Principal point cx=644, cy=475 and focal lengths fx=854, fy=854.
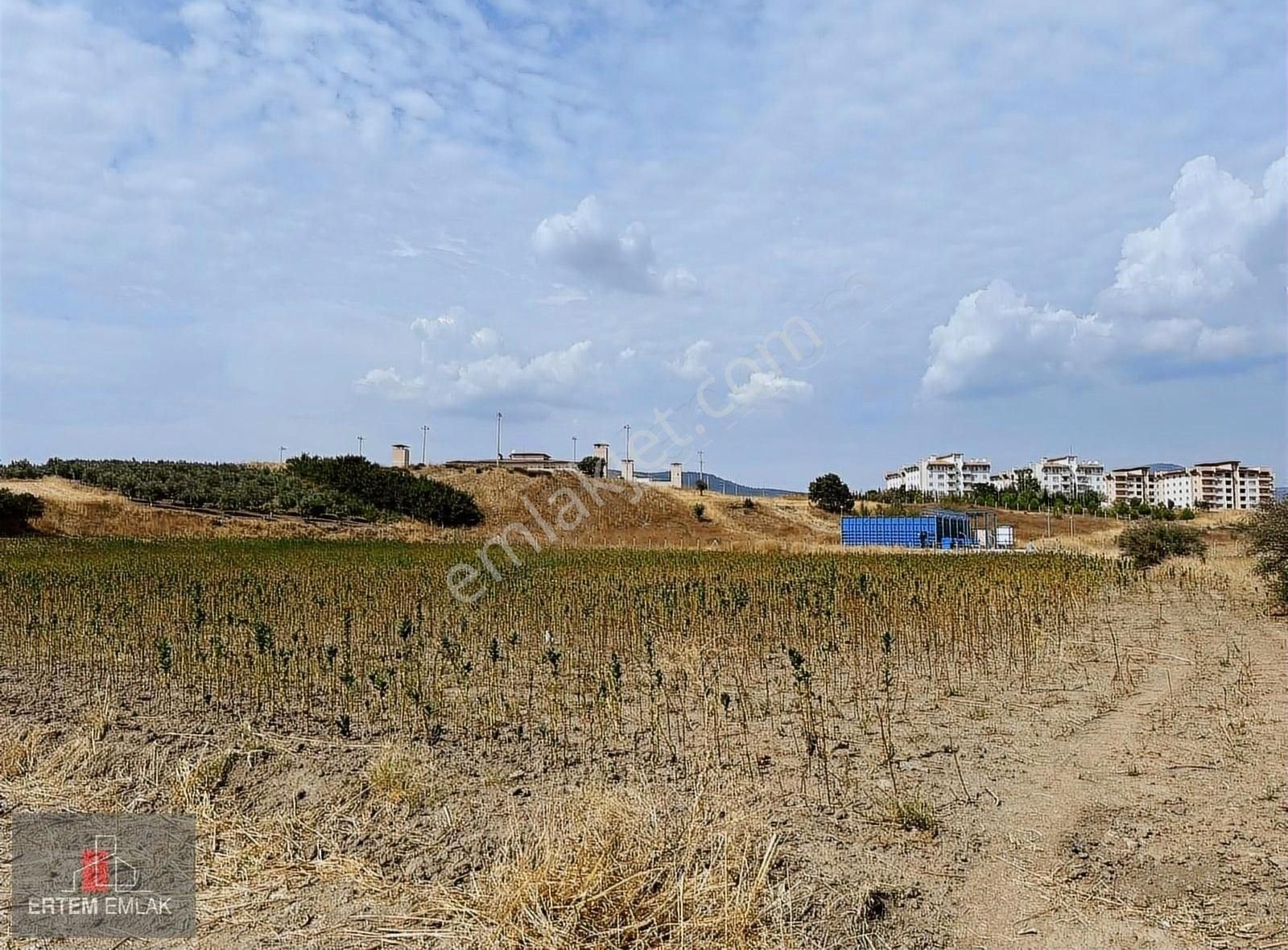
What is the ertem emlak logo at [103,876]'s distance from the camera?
3617 mm

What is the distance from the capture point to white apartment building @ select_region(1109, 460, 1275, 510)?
112 m

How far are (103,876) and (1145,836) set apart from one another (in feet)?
16.6

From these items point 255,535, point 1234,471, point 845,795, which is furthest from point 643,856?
point 1234,471

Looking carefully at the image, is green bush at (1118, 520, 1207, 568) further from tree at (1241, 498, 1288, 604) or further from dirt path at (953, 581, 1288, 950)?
dirt path at (953, 581, 1288, 950)

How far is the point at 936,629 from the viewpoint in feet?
35.8

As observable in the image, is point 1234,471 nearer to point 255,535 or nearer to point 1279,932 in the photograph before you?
point 255,535

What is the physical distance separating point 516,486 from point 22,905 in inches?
2003

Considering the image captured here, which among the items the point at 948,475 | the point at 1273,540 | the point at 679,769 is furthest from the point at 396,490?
the point at 948,475

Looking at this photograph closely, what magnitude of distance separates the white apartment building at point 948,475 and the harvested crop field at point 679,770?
105211 millimetres

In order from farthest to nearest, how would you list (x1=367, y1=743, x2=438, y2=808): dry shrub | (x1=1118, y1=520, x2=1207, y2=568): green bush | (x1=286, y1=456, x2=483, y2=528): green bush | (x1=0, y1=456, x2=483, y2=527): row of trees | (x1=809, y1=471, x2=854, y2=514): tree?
1. (x1=809, y1=471, x2=854, y2=514): tree
2. (x1=286, y1=456, x2=483, y2=528): green bush
3. (x1=0, y1=456, x2=483, y2=527): row of trees
4. (x1=1118, y1=520, x2=1207, y2=568): green bush
5. (x1=367, y1=743, x2=438, y2=808): dry shrub

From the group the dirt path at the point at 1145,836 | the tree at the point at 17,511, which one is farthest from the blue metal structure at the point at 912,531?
the tree at the point at 17,511

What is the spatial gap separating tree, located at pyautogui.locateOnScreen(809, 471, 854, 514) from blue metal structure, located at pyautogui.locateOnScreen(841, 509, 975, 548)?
1506 centimetres

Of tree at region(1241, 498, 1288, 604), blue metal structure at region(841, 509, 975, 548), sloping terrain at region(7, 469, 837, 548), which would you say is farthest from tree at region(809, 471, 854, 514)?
tree at region(1241, 498, 1288, 604)

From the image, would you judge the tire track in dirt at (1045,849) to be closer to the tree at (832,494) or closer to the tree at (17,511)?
the tree at (17,511)
